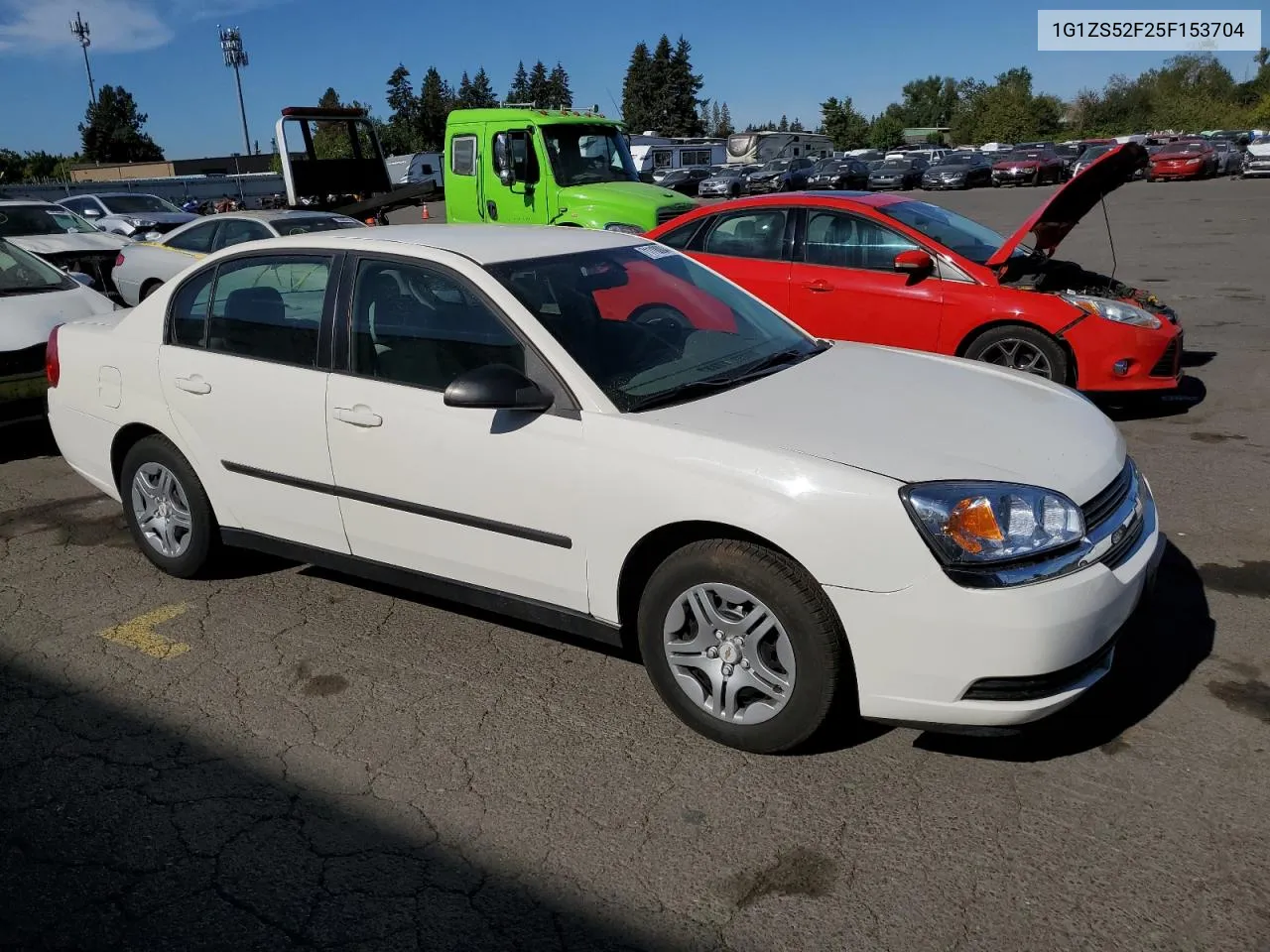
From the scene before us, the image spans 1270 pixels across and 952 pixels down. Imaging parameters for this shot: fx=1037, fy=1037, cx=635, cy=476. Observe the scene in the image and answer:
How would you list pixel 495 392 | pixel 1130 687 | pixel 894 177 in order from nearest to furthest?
pixel 495 392 → pixel 1130 687 → pixel 894 177

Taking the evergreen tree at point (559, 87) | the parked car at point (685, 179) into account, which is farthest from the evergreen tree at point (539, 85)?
the parked car at point (685, 179)

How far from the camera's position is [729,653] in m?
3.09

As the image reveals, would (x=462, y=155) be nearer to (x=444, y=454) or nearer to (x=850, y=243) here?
(x=850, y=243)

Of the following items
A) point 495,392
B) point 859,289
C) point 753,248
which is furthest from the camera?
point 753,248

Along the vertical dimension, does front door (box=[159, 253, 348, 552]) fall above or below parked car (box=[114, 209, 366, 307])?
below

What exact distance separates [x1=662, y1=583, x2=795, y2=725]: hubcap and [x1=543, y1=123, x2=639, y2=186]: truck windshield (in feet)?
33.1

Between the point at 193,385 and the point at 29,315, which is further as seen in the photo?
the point at 29,315

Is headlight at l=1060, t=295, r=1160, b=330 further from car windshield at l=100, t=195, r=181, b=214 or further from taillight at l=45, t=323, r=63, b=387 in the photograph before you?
car windshield at l=100, t=195, r=181, b=214

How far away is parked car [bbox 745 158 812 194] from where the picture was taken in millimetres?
40612

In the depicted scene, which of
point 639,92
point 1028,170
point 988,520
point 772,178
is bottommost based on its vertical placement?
point 988,520

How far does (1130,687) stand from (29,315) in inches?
275

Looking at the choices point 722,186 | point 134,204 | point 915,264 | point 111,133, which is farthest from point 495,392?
point 111,133

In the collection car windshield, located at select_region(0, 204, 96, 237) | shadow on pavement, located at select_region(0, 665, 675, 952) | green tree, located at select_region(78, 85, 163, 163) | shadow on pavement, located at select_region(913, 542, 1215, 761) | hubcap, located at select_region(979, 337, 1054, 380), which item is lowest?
shadow on pavement, located at select_region(913, 542, 1215, 761)

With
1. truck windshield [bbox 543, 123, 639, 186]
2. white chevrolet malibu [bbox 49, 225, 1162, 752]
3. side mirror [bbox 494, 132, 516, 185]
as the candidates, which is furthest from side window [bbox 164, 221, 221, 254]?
white chevrolet malibu [bbox 49, 225, 1162, 752]
